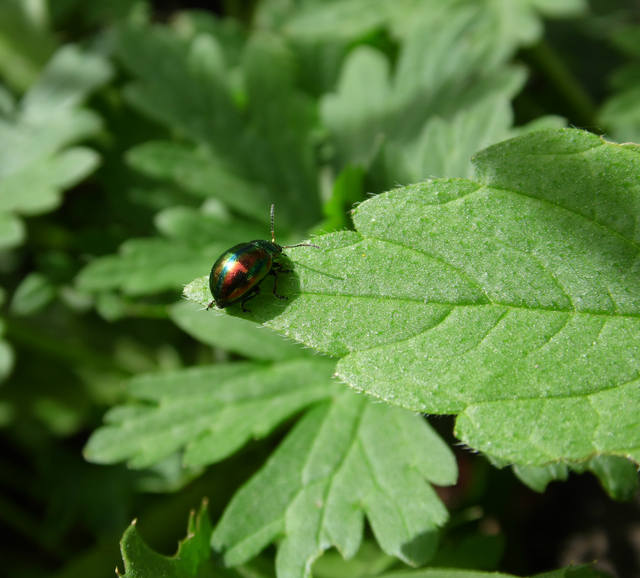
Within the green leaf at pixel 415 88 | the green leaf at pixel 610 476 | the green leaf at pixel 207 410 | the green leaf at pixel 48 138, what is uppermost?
the green leaf at pixel 48 138

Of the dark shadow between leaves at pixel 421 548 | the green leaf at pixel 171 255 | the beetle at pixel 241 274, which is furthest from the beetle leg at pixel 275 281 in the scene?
the green leaf at pixel 171 255

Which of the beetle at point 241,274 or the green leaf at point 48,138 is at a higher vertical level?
the green leaf at point 48,138

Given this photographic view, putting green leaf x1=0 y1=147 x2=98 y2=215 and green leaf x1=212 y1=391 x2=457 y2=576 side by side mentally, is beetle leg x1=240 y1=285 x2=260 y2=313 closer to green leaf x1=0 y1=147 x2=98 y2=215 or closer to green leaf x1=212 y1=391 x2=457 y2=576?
green leaf x1=212 y1=391 x2=457 y2=576

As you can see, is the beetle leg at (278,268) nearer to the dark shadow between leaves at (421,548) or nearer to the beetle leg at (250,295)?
the beetle leg at (250,295)

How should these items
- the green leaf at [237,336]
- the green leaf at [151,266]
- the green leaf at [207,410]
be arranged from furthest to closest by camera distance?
1. the green leaf at [151,266]
2. the green leaf at [237,336]
3. the green leaf at [207,410]

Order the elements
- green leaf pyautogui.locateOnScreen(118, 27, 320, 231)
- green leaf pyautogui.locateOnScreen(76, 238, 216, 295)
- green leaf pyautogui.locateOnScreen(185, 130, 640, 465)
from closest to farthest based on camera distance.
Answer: green leaf pyautogui.locateOnScreen(185, 130, 640, 465)
green leaf pyautogui.locateOnScreen(76, 238, 216, 295)
green leaf pyautogui.locateOnScreen(118, 27, 320, 231)

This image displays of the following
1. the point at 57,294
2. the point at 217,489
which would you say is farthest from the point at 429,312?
the point at 57,294

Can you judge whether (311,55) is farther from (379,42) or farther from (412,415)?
(412,415)

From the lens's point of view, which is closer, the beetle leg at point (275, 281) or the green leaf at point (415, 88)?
the beetle leg at point (275, 281)

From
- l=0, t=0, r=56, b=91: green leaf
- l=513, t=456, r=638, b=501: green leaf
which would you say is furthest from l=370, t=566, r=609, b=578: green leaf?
l=0, t=0, r=56, b=91: green leaf

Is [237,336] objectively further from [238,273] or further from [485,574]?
[485,574]
